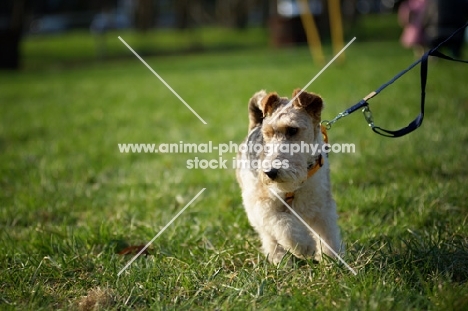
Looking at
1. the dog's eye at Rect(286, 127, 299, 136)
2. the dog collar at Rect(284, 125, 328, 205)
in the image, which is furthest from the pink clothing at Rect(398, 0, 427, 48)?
the dog's eye at Rect(286, 127, 299, 136)

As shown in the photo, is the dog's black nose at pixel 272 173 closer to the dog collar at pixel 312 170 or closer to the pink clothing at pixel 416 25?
the dog collar at pixel 312 170

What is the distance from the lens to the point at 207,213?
5.49 m

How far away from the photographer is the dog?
395cm

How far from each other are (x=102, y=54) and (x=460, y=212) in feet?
89.5

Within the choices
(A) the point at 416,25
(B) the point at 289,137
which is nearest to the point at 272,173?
(B) the point at 289,137

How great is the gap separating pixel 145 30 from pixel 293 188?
38022 mm

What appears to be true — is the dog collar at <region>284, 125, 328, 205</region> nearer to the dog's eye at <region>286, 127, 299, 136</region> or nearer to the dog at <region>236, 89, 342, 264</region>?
the dog at <region>236, 89, 342, 264</region>

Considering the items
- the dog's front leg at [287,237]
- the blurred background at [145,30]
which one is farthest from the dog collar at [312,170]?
the blurred background at [145,30]

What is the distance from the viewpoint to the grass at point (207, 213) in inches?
138

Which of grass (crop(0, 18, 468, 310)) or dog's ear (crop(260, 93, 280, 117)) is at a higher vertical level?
dog's ear (crop(260, 93, 280, 117))

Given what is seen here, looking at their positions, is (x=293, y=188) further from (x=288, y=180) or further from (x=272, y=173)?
(x=272, y=173)

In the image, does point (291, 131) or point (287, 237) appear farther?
point (291, 131)

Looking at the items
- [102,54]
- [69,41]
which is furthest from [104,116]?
[69,41]

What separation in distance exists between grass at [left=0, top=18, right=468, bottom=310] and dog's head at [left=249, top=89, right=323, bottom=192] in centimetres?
63
